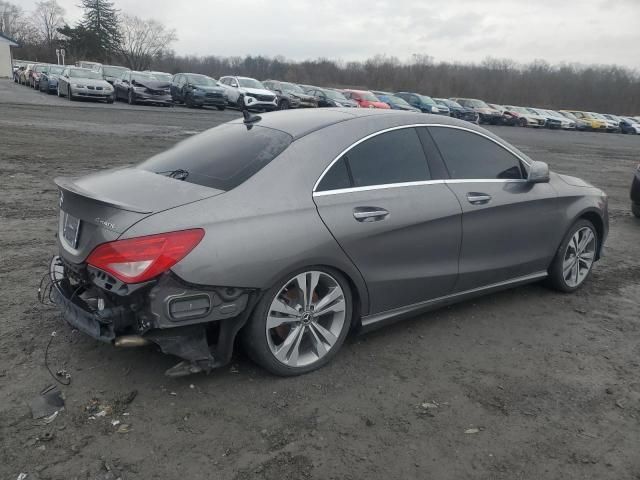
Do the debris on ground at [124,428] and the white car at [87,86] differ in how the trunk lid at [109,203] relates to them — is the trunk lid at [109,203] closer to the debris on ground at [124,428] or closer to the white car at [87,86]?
the debris on ground at [124,428]

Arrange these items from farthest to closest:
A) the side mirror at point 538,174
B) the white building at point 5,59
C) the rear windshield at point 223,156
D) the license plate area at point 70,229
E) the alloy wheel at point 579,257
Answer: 1. the white building at point 5,59
2. the alloy wheel at point 579,257
3. the side mirror at point 538,174
4. the rear windshield at point 223,156
5. the license plate area at point 70,229

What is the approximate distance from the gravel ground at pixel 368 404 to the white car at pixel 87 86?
77.9 feet

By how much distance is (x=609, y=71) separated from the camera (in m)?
91.9

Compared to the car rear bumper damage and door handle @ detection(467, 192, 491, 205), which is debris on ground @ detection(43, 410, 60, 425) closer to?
the car rear bumper damage

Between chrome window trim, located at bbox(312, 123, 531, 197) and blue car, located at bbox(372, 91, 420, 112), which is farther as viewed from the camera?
blue car, located at bbox(372, 91, 420, 112)

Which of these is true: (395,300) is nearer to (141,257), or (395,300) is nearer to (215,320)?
(215,320)

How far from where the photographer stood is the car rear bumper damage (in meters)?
2.96

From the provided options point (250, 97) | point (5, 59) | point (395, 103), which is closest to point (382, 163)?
point (250, 97)

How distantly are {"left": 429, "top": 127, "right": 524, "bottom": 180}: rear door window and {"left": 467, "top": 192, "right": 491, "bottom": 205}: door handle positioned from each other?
0.49ft

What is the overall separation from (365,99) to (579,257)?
27722 millimetres

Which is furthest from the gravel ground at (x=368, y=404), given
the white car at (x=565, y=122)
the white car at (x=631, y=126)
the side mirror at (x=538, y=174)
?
the white car at (x=631, y=126)

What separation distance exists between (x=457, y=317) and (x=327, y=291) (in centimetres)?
146

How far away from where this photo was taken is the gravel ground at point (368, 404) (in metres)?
2.75

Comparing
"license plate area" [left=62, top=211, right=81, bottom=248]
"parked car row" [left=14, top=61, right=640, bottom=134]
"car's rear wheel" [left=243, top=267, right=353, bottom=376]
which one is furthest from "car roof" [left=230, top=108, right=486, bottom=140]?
"parked car row" [left=14, top=61, right=640, bottom=134]
